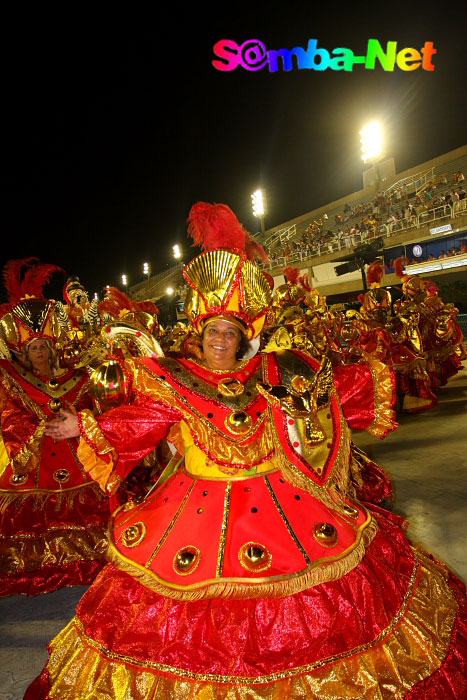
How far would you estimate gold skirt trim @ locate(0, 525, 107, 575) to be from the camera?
2986 mm

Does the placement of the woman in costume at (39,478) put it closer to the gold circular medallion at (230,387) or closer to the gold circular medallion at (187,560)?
the gold circular medallion at (230,387)

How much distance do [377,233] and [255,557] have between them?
2274cm

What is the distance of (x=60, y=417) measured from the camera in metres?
2.19

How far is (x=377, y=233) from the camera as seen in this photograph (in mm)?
22000

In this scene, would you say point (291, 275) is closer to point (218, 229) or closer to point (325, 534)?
point (218, 229)

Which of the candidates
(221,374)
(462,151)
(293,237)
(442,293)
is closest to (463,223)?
(442,293)

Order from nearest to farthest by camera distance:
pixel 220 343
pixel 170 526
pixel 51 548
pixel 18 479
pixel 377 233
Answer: pixel 170 526 → pixel 220 343 → pixel 51 548 → pixel 18 479 → pixel 377 233

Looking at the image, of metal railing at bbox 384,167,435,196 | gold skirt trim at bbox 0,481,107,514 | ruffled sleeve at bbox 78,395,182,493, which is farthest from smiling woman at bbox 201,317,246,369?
metal railing at bbox 384,167,435,196

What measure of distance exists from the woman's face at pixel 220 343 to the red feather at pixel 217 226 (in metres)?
0.45

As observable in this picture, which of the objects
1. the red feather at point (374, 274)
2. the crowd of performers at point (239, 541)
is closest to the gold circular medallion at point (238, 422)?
the crowd of performers at point (239, 541)

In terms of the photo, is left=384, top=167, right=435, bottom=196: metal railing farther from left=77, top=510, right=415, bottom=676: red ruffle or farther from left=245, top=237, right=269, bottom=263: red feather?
left=77, top=510, right=415, bottom=676: red ruffle

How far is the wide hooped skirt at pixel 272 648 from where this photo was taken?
1.56 metres

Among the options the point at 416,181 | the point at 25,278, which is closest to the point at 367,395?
the point at 25,278

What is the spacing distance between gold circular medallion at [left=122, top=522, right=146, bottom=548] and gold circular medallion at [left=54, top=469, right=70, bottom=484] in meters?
1.62
